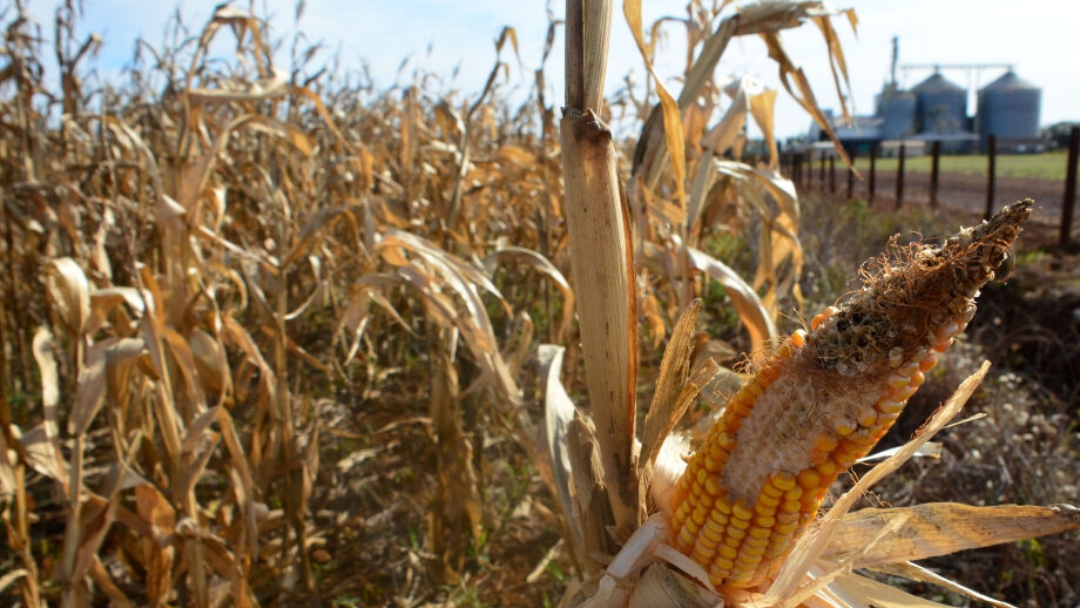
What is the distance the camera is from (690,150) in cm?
258

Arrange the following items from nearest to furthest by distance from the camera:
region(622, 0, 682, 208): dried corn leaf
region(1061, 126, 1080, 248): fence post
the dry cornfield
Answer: the dry cornfield
region(622, 0, 682, 208): dried corn leaf
region(1061, 126, 1080, 248): fence post

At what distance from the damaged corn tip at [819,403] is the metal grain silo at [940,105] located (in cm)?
5648

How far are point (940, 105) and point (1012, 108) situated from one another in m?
4.65

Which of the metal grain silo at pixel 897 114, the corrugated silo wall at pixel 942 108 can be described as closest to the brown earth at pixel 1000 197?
the metal grain silo at pixel 897 114

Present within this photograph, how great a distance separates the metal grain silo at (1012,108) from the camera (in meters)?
45.6

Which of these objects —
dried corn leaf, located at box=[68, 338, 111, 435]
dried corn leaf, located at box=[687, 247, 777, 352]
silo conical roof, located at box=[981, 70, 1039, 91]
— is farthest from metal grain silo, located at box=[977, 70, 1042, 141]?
dried corn leaf, located at box=[68, 338, 111, 435]

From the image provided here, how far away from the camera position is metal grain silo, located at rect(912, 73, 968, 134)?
162 feet

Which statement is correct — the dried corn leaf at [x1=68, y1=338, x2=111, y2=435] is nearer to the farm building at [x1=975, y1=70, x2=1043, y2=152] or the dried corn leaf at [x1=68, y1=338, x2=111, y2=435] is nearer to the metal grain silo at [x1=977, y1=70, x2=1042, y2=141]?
the farm building at [x1=975, y1=70, x2=1043, y2=152]

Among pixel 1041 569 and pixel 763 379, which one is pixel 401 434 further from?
pixel 763 379

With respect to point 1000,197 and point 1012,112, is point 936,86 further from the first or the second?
point 1000,197

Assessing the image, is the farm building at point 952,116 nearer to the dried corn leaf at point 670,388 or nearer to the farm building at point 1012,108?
the farm building at point 1012,108

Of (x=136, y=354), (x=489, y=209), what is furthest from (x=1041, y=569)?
(x=489, y=209)

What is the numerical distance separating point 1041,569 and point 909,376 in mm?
2074

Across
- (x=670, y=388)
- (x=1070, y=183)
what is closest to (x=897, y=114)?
(x=1070, y=183)
